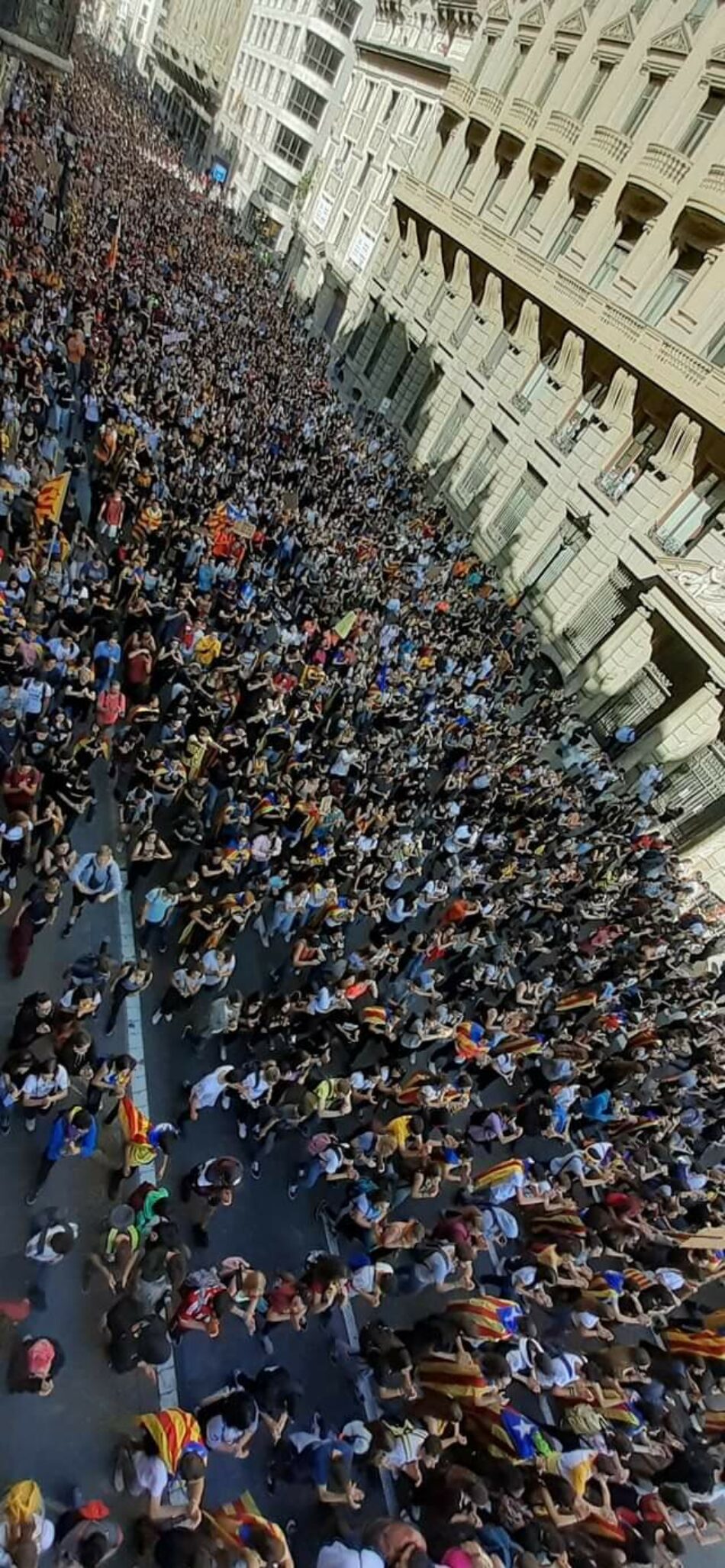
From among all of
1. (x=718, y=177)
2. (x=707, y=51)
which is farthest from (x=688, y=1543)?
(x=707, y=51)

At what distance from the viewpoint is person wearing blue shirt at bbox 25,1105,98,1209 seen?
7.28 meters

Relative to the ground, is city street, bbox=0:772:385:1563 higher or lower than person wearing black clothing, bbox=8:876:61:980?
lower

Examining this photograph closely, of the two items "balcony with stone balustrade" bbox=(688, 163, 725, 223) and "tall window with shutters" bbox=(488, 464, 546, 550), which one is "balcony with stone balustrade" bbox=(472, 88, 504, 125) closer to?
"balcony with stone balustrade" bbox=(688, 163, 725, 223)

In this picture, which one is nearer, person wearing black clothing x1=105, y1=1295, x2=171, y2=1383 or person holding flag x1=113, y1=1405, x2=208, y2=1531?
person holding flag x1=113, y1=1405, x2=208, y2=1531

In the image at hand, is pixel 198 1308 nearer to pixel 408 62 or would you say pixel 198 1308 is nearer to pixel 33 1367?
pixel 33 1367

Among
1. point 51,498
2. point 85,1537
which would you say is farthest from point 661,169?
point 85,1537

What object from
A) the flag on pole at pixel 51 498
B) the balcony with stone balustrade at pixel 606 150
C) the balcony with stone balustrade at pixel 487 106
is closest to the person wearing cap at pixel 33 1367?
the flag on pole at pixel 51 498

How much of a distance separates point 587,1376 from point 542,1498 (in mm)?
1588

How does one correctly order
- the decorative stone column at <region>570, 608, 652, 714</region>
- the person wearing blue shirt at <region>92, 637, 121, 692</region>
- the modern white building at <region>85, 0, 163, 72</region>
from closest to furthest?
the person wearing blue shirt at <region>92, 637, 121, 692</region> < the decorative stone column at <region>570, 608, 652, 714</region> < the modern white building at <region>85, 0, 163, 72</region>

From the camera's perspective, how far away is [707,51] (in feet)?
68.9

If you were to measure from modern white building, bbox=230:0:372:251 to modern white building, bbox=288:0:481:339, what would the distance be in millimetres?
1415

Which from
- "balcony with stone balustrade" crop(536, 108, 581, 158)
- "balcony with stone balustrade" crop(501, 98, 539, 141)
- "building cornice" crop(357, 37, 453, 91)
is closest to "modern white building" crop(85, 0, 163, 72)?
"building cornice" crop(357, 37, 453, 91)

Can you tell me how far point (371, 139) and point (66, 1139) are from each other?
52002mm

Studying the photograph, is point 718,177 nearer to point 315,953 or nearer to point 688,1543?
point 315,953
